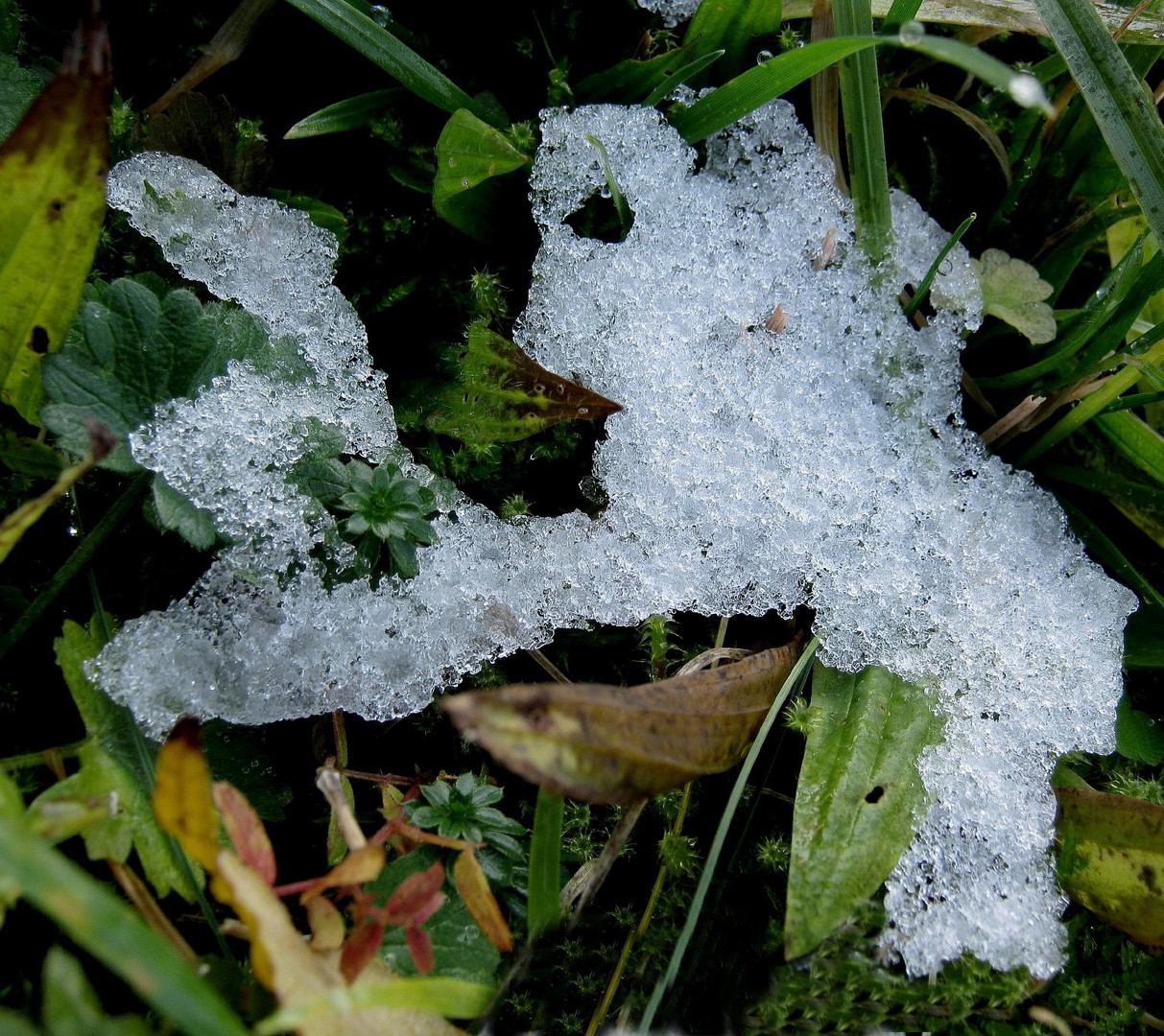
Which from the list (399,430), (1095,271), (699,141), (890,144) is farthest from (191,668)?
(1095,271)

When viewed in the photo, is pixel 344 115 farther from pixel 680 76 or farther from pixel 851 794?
pixel 851 794

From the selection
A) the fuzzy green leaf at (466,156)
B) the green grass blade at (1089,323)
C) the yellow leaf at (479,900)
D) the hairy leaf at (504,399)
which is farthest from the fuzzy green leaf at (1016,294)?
the yellow leaf at (479,900)

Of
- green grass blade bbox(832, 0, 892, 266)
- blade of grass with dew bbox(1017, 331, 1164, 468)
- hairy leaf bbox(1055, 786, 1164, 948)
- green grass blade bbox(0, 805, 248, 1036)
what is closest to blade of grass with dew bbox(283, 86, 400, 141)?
green grass blade bbox(832, 0, 892, 266)

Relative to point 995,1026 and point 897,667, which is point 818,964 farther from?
point 897,667

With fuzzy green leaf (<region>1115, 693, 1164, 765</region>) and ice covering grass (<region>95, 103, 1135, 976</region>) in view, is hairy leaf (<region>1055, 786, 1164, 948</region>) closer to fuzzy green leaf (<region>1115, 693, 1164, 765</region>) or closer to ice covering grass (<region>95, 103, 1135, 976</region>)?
ice covering grass (<region>95, 103, 1135, 976</region>)

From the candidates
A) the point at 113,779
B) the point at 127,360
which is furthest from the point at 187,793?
the point at 127,360

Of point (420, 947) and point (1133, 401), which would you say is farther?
point (1133, 401)

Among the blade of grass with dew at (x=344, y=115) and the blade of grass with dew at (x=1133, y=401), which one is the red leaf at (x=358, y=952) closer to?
the blade of grass with dew at (x=344, y=115)
